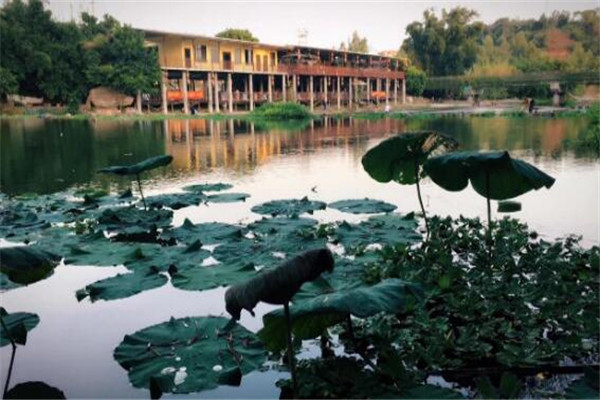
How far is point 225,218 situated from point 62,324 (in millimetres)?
2609

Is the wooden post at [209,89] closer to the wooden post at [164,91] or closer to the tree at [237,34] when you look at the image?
the wooden post at [164,91]

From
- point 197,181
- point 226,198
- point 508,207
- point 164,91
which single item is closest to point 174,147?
point 197,181

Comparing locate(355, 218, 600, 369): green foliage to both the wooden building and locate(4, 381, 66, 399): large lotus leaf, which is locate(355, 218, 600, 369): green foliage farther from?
the wooden building

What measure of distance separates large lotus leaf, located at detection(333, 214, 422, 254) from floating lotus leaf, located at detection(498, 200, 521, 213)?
1.23 metres

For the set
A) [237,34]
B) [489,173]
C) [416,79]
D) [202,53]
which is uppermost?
[237,34]

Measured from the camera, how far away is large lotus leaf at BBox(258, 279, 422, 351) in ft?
6.29

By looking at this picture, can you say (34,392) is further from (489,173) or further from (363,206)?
(363,206)

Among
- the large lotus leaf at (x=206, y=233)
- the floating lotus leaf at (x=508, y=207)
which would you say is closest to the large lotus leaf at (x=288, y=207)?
the large lotus leaf at (x=206, y=233)

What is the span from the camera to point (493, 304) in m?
2.96

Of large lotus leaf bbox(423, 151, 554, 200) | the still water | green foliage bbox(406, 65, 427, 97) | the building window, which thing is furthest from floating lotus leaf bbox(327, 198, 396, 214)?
green foliage bbox(406, 65, 427, 97)

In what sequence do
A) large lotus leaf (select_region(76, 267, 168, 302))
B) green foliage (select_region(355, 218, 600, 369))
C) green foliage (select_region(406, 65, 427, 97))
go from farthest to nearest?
green foliage (select_region(406, 65, 427, 97)) < large lotus leaf (select_region(76, 267, 168, 302)) < green foliage (select_region(355, 218, 600, 369))

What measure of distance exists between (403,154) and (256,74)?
1180 inches

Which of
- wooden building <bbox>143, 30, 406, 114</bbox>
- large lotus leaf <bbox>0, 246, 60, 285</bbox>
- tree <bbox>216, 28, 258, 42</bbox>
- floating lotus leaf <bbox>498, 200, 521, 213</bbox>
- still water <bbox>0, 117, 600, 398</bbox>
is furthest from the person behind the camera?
tree <bbox>216, 28, 258, 42</bbox>

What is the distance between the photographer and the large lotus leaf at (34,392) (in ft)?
7.75
